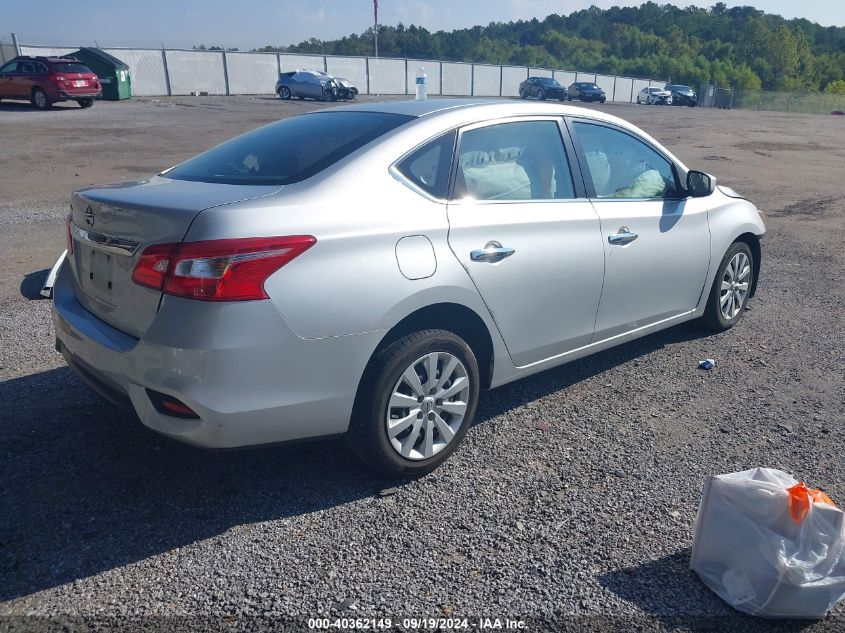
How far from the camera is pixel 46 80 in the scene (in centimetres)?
2617

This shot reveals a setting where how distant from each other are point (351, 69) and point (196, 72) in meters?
13.3

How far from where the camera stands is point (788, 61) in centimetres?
10669

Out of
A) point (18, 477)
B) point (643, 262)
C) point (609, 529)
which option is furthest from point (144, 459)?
point (643, 262)

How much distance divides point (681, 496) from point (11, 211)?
9.44 meters

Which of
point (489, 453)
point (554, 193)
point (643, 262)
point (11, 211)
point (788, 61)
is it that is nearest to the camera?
point (489, 453)

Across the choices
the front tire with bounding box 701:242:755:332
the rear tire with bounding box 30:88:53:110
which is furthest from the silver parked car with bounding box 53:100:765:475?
the rear tire with bounding box 30:88:53:110

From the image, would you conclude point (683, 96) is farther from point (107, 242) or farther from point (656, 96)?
point (107, 242)

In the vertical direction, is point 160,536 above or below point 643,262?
below

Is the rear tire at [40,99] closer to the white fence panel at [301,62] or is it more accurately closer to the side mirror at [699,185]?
the white fence panel at [301,62]

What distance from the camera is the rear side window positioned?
3.42 meters

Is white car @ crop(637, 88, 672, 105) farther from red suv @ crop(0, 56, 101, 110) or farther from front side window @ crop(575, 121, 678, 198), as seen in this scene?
front side window @ crop(575, 121, 678, 198)

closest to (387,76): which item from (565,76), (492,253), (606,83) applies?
(565,76)

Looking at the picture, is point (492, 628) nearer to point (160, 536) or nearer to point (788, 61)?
point (160, 536)

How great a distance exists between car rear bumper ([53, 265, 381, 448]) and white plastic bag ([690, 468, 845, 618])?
1.58 metres
